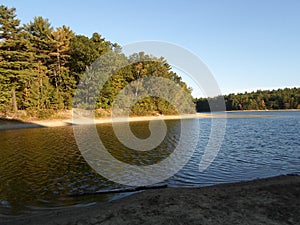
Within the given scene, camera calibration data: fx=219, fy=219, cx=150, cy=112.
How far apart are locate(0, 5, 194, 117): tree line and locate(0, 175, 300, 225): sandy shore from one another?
48.1 meters

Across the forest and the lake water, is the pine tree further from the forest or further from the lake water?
the lake water

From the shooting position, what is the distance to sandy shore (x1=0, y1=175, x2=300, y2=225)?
21.2 feet

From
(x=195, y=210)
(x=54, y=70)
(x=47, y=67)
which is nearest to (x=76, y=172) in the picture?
(x=195, y=210)

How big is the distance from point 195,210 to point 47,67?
222 feet

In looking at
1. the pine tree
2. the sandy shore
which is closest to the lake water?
the sandy shore

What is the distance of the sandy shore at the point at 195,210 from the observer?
21.2ft

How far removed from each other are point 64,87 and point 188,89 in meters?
67.2

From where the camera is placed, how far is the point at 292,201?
7.70m

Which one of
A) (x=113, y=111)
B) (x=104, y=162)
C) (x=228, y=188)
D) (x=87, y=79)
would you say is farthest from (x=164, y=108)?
(x=228, y=188)

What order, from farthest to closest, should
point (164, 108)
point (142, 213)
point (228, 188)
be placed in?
point (164, 108)
point (228, 188)
point (142, 213)

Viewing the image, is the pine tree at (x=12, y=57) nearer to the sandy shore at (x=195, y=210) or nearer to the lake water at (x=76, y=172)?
the lake water at (x=76, y=172)

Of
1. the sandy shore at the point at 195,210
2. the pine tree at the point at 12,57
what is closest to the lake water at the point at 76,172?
the sandy shore at the point at 195,210

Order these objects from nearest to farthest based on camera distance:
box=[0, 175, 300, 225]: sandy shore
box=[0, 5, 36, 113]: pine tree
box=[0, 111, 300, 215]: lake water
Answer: box=[0, 175, 300, 225]: sandy shore
box=[0, 111, 300, 215]: lake water
box=[0, 5, 36, 113]: pine tree

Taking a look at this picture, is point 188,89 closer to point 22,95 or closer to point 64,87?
point 64,87
